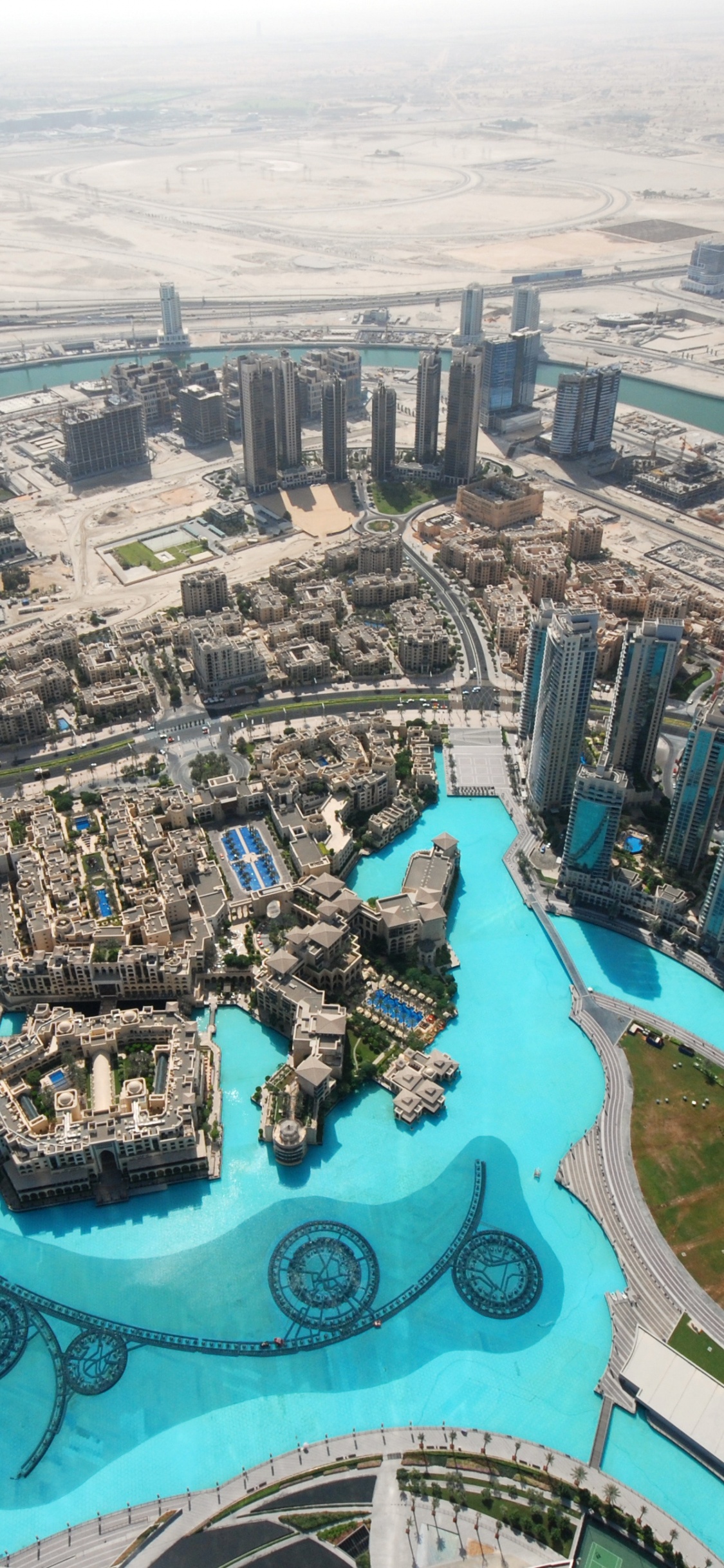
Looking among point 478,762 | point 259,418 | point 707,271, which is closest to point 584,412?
point 259,418

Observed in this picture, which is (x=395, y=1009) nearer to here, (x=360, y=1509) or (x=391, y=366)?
(x=360, y=1509)

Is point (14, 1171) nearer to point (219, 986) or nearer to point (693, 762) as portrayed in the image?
point (219, 986)

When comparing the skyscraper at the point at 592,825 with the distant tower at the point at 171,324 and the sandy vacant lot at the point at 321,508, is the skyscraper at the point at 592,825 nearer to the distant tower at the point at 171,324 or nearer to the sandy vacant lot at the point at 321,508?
the sandy vacant lot at the point at 321,508

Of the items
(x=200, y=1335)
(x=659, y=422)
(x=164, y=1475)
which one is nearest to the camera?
(x=164, y=1475)

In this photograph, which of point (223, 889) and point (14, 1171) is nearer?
point (14, 1171)

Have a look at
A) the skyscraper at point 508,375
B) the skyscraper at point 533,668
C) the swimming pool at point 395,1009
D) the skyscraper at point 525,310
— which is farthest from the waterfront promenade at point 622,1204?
the skyscraper at point 525,310

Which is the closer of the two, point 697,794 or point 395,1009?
point 395,1009

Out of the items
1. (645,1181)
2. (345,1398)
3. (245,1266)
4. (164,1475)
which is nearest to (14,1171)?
(245,1266)
